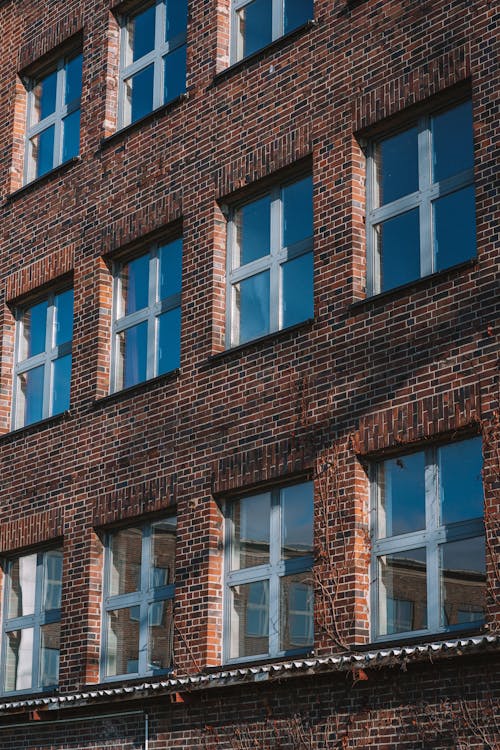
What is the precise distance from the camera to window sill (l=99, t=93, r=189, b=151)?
18297mm

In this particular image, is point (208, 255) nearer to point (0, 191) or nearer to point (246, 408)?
point (246, 408)

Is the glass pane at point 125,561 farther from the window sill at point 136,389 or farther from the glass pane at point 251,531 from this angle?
the glass pane at point 251,531

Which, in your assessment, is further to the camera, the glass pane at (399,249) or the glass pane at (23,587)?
the glass pane at (23,587)

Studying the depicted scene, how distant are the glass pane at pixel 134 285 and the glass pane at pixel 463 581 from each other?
6.38 meters

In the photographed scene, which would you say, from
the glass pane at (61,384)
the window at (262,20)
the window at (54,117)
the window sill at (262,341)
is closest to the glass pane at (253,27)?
the window at (262,20)

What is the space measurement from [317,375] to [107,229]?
497 cm

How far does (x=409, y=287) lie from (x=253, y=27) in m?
5.16

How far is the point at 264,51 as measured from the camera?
56.0ft

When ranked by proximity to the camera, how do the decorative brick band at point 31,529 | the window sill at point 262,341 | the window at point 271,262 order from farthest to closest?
the decorative brick band at point 31,529 < the window at point 271,262 < the window sill at point 262,341

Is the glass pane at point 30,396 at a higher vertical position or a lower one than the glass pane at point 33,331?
lower

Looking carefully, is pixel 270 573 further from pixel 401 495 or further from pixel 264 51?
pixel 264 51

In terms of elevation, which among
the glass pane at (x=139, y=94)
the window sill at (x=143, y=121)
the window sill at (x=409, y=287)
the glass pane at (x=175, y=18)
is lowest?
the window sill at (x=409, y=287)

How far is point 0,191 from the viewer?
21.8 m

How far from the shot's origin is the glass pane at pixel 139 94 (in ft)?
63.3
